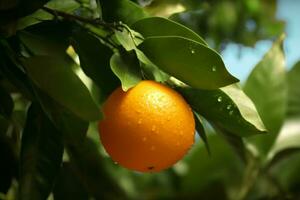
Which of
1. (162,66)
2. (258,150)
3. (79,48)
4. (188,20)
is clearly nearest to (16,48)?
(79,48)

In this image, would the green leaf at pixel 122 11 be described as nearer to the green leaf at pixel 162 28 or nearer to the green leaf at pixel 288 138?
the green leaf at pixel 162 28

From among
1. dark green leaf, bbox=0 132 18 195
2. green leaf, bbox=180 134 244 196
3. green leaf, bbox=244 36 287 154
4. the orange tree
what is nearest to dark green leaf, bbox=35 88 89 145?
the orange tree

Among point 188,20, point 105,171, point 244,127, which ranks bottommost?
point 105,171

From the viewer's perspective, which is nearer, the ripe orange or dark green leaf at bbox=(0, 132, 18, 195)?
the ripe orange

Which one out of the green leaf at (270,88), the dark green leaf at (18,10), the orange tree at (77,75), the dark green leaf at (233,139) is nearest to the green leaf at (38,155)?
the orange tree at (77,75)

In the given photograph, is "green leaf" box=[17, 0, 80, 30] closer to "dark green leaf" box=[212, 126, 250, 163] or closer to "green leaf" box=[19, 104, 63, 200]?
"green leaf" box=[19, 104, 63, 200]

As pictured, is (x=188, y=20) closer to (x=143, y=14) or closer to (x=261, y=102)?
(x=261, y=102)
